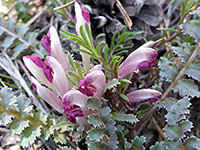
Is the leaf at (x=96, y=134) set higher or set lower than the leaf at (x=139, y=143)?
higher

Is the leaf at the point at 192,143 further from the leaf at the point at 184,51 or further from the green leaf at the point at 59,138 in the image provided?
the green leaf at the point at 59,138

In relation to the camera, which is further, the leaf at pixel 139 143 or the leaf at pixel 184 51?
the leaf at pixel 184 51

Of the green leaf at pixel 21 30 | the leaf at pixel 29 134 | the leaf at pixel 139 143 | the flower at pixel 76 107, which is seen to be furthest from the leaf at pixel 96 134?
the green leaf at pixel 21 30

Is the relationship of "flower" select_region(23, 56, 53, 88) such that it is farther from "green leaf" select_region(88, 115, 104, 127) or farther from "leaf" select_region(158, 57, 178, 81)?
"leaf" select_region(158, 57, 178, 81)

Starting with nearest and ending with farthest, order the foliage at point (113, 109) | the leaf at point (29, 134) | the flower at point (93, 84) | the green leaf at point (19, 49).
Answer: the flower at point (93, 84), the foliage at point (113, 109), the leaf at point (29, 134), the green leaf at point (19, 49)

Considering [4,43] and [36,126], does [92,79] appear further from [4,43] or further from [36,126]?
[4,43]

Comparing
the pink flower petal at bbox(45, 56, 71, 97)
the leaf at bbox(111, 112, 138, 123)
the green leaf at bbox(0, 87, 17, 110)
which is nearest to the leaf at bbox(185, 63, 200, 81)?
the leaf at bbox(111, 112, 138, 123)

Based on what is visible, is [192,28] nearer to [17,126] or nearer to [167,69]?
[167,69]
